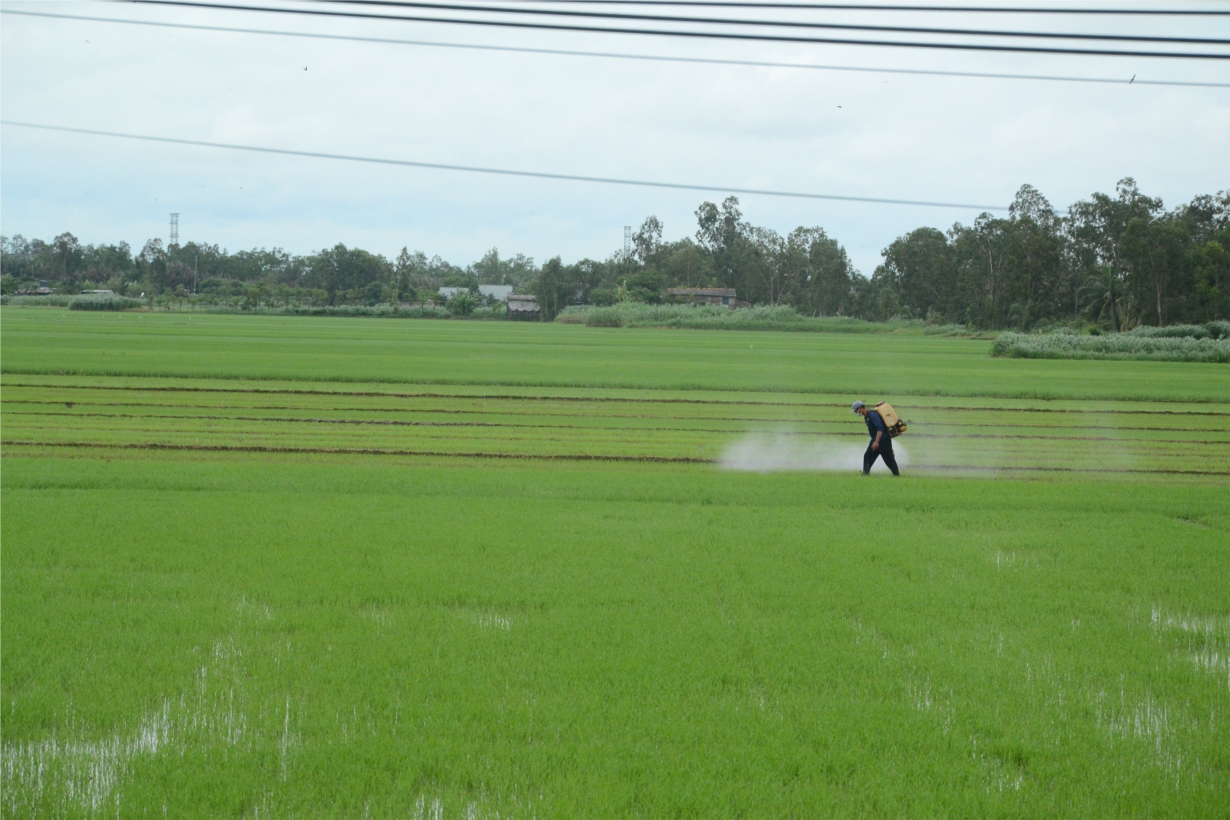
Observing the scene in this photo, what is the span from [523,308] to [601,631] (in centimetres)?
14719

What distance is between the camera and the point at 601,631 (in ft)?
29.8

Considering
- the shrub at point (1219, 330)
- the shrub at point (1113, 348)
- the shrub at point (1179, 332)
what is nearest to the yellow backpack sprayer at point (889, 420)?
the shrub at point (1113, 348)

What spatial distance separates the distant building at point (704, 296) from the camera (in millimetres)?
152500

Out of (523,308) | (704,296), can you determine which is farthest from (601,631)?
(704,296)

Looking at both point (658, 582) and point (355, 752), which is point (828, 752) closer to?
point (355, 752)

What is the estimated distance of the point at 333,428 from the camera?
25078mm

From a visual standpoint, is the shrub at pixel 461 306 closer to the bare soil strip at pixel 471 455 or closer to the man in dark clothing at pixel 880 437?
the bare soil strip at pixel 471 455

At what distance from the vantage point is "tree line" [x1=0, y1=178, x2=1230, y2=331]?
93750 mm

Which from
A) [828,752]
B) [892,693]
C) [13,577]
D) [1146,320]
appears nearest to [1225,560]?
[892,693]

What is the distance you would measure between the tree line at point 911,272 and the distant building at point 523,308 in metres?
1.84

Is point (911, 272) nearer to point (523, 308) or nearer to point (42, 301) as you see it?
point (523, 308)

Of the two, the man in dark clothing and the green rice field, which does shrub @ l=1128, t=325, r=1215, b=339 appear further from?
the man in dark clothing

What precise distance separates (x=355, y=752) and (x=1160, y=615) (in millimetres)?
8073

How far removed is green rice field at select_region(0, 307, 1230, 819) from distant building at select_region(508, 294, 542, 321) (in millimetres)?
126079
